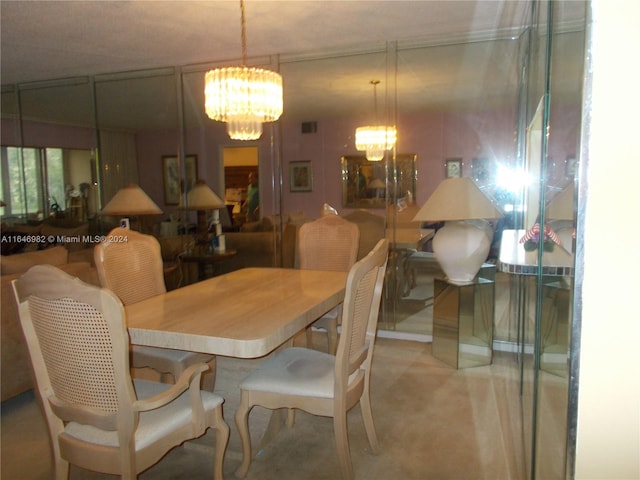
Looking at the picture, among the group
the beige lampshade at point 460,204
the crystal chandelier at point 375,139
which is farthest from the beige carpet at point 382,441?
the crystal chandelier at point 375,139

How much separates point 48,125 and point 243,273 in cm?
389

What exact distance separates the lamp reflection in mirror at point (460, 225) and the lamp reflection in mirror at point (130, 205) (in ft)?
9.10

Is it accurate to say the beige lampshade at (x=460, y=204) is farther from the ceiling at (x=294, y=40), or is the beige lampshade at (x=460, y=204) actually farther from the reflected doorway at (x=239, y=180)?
the reflected doorway at (x=239, y=180)

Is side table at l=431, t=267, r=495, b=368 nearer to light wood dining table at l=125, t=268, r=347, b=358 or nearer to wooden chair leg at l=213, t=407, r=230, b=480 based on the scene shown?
light wood dining table at l=125, t=268, r=347, b=358

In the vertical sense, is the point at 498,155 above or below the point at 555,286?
above

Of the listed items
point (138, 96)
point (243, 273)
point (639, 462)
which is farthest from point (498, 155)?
point (138, 96)

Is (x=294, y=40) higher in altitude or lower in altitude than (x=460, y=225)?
higher

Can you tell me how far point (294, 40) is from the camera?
11.8 feet

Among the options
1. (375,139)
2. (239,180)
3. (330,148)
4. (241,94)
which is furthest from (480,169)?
(239,180)

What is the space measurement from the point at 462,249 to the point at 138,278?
6.66 ft

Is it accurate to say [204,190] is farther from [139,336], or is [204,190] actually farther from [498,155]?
[139,336]

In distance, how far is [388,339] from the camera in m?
3.84

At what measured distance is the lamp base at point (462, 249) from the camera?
3.15 metres

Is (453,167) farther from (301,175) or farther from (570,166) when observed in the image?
(570,166)
